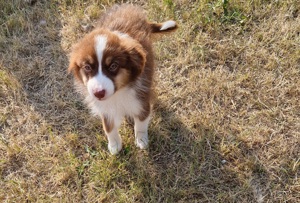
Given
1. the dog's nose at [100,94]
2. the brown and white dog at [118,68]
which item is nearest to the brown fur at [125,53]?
the brown and white dog at [118,68]

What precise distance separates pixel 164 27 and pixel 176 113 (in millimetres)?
750

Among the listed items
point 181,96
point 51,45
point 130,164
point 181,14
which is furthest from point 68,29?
point 130,164

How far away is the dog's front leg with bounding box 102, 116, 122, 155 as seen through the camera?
9.52ft

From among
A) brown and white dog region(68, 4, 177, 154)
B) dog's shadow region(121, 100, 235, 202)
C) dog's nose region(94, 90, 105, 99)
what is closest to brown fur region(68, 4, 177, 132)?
brown and white dog region(68, 4, 177, 154)

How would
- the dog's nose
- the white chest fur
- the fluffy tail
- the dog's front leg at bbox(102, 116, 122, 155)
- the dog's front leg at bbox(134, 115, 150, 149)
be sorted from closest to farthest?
1. the dog's nose
2. the white chest fur
3. the dog's front leg at bbox(102, 116, 122, 155)
4. the dog's front leg at bbox(134, 115, 150, 149)
5. the fluffy tail

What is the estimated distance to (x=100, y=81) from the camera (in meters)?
2.34

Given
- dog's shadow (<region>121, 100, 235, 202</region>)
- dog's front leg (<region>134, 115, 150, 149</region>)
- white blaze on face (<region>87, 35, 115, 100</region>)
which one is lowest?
dog's shadow (<region>121, 100, 235, 202</region>)

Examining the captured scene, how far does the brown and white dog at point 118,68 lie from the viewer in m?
2.36

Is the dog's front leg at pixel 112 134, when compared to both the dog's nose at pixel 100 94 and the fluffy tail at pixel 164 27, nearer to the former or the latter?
the dog's nose at pixel 100 94

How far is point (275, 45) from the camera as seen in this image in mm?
3709

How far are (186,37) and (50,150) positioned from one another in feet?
5.54

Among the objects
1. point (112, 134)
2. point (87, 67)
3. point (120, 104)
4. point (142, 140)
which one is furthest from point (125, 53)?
point (142, 140)

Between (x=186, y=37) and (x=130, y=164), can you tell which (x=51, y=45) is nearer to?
(x=186, y=37)

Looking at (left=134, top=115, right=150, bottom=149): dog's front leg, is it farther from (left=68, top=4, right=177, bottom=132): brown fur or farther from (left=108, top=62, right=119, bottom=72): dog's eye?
(left=108, top=62, right=119, bottom=72): dog's eye
